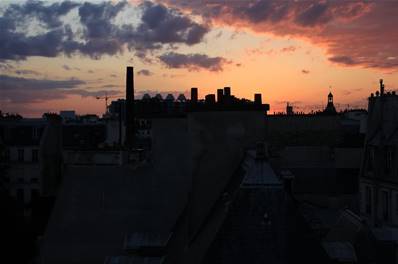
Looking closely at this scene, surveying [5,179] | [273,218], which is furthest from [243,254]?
[5,179]

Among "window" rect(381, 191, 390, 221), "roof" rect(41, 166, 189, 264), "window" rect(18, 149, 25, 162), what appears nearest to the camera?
"roof" rect(41, 166, 189, 264)

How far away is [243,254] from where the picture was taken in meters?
11.3

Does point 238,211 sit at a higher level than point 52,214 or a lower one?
higher

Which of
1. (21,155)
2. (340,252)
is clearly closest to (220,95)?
(340,252)

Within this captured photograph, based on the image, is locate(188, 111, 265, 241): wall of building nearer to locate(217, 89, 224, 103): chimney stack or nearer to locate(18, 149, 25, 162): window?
locate(217, 89, 224, 103): chimney stack

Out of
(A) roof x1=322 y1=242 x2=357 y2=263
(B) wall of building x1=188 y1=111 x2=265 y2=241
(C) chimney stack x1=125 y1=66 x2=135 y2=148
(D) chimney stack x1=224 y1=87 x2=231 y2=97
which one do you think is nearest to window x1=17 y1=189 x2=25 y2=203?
(C) chimney stack x1=125 y1=66 x2=135 y2=148

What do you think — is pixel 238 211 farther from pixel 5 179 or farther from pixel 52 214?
pixel 5 179

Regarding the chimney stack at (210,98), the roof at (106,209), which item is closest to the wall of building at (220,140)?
the chimney stack at (210,98)

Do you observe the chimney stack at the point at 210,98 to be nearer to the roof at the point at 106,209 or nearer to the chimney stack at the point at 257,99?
the chimney stack at the point at 257,99

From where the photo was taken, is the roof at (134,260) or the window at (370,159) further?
the window at (370,159)

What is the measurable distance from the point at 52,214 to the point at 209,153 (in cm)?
617

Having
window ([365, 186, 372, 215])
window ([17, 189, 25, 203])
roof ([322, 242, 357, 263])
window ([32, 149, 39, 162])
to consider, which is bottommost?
window ([17, 189, 25, 203])

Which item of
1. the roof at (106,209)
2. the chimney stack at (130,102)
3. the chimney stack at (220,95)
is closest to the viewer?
the chimney stack at (220,95)

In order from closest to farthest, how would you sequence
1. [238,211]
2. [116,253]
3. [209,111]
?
1. [238,211]
2. [209,111]
3. [116,253]
